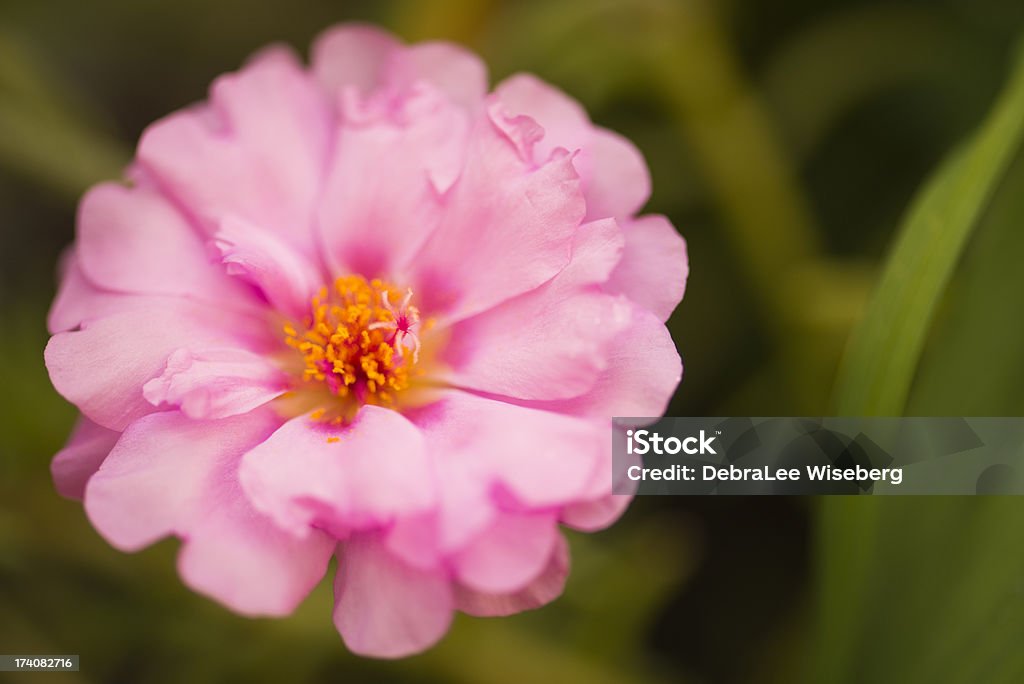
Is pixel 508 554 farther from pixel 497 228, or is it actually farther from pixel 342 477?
pixel 497 228

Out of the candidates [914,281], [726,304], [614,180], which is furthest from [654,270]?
[726,304]

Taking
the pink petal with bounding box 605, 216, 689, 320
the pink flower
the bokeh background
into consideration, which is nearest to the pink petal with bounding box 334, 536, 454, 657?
the pink flower

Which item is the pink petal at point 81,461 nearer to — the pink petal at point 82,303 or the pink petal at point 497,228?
the pink petal at point 82,303

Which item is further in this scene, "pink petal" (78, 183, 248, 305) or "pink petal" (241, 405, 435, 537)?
"pink petal" (78, 183, 248, 305)

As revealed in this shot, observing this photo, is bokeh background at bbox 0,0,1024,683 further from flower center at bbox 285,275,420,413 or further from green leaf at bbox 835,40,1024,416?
flower center at bbox 285,275,420,413

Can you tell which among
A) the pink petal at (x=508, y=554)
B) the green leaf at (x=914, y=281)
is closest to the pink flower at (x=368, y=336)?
the pink petal at (x=508, y=554)

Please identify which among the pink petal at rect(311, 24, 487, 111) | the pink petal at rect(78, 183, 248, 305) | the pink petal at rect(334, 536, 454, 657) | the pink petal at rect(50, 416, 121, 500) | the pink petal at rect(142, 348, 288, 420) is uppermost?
the pink petal at rect(311, 24, 487, 111)
